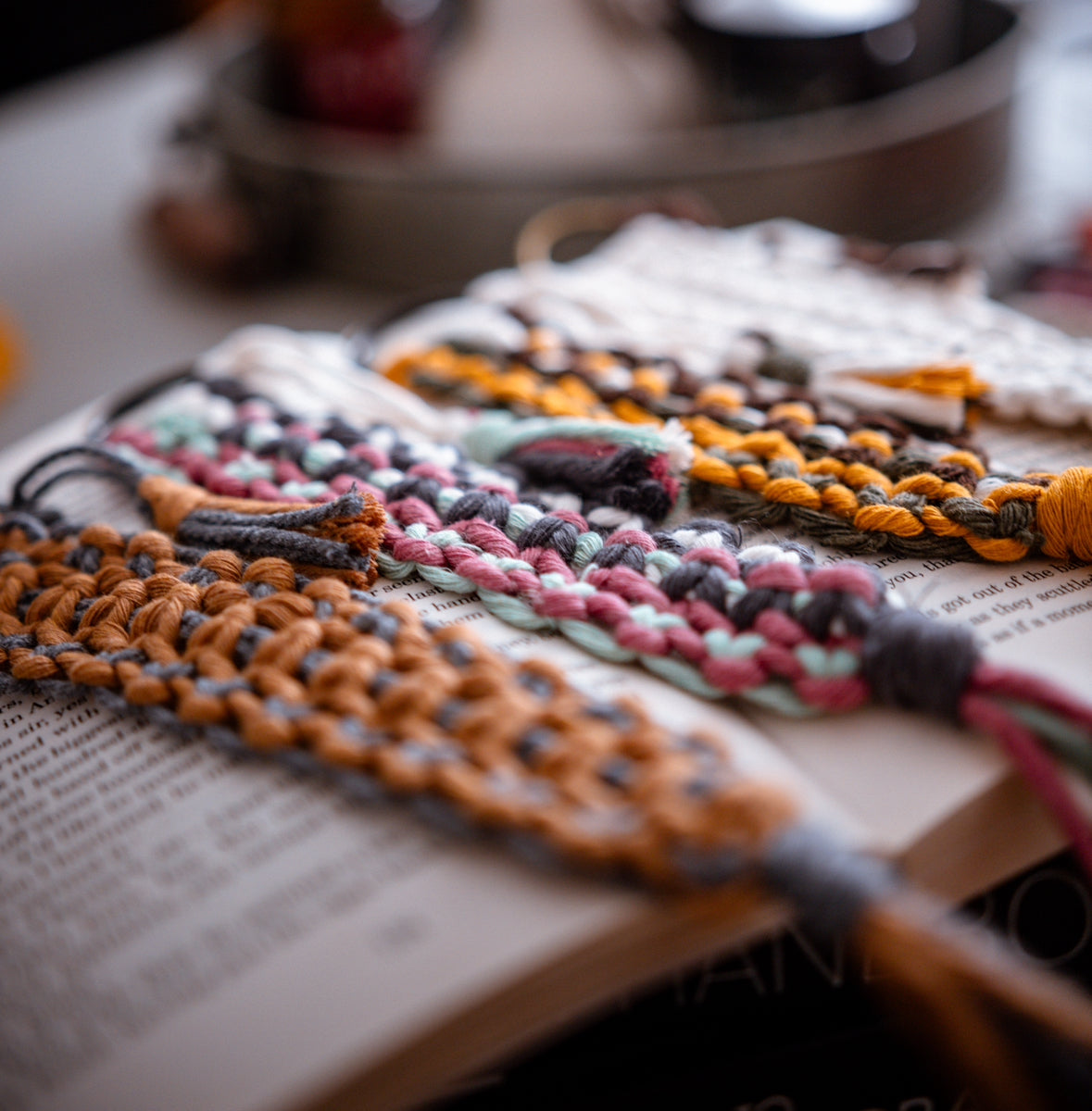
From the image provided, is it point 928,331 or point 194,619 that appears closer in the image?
point 194,619

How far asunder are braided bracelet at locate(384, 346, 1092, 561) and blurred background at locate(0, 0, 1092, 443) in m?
0.25

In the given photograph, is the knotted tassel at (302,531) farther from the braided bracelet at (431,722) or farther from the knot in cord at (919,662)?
the knot in cord at (919,662)

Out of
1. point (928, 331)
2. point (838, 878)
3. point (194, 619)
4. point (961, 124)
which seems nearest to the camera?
point (838, 878)

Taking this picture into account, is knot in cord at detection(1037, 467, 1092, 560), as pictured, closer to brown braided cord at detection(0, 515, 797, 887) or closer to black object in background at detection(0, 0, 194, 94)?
brown braided cord at detection(0, 515, 797, 887)

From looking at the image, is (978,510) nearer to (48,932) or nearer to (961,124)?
(48,932)

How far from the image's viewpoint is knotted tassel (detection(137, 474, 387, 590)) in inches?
15.7

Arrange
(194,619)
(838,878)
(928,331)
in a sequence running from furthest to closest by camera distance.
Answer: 1. (928,331)
2. (194,619)
3. (838,878)

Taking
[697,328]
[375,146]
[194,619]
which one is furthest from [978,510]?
[375,146]

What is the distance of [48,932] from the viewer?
32 cm

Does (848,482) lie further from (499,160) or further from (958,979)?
(499,160)

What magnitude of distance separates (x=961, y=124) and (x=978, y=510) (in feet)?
1.98

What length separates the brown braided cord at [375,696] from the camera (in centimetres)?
29

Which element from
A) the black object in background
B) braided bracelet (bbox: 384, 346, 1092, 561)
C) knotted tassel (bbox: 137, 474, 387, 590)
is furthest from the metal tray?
the black object in background

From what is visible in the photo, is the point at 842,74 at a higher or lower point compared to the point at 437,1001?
higher
